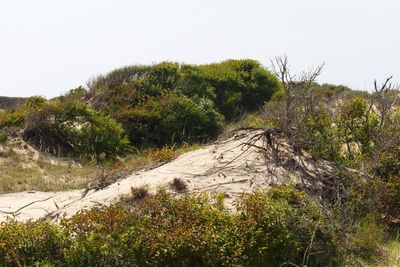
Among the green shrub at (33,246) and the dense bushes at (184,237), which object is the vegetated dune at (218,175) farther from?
the green shrub at (33,246)

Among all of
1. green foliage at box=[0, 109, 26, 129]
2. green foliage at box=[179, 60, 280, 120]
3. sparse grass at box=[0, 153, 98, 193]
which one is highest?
green foliage at box=[179, 60, 280, 120]

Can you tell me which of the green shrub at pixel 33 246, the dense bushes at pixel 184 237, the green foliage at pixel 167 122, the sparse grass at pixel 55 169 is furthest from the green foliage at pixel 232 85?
the green shrub at pixel 33 246

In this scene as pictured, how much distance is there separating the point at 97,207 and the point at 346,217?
132 inches

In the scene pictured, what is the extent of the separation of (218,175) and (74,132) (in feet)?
26.2

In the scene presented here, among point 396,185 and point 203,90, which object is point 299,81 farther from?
point 203,90

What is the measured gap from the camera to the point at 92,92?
1947 cm

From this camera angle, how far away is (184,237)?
20.8 feet

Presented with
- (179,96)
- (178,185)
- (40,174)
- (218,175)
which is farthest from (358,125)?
(179,96)

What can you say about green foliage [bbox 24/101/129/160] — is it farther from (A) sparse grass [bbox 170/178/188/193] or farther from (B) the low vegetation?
(A) sparse grass [bbox 170/178/188/193]

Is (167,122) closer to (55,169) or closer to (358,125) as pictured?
(55,169)

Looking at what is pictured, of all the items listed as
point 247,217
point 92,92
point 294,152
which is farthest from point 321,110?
point 92,92

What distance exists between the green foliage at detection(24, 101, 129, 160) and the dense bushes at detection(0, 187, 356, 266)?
843 cm

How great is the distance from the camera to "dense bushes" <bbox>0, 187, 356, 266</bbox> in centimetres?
629

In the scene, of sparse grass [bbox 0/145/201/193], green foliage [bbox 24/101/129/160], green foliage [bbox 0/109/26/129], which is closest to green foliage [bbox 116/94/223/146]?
green foliage [bbox 24/101/129/160]
